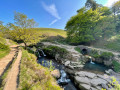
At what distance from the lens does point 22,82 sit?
3.26 m

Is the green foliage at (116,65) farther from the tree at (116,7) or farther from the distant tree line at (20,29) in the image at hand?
the tree at (116,7)

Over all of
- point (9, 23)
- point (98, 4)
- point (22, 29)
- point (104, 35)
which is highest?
point (98, 4)

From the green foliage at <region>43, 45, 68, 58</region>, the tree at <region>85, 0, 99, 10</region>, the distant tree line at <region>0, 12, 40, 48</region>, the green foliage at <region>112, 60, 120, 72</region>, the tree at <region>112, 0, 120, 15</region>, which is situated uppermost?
the tree at <region>85, 0, 99, 10</region>

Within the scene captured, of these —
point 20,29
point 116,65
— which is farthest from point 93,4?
point 20,29

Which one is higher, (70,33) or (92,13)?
(92,13)

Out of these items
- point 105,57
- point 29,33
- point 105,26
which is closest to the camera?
point 105,57

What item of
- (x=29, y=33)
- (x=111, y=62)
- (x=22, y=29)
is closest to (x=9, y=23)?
(x=22, y=29)

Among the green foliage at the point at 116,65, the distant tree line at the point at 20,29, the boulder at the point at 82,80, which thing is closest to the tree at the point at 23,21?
the distant tree line at the point at 20,29

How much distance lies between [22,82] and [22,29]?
11716 mm

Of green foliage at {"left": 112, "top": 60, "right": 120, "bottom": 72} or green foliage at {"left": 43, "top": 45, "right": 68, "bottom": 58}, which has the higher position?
green foliage at {"left": 43, "top": 45, "right": 68, "bottom": 58}

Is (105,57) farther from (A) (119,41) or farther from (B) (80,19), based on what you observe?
(B) (80,19)

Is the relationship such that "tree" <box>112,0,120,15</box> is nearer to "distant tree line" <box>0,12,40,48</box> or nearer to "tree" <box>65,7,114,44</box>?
"tree" <box>65,7,114,44</box>

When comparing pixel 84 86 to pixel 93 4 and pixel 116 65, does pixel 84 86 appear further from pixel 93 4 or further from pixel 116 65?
pixel 93 4

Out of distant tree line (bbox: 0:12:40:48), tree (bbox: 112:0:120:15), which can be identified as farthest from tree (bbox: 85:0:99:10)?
distant tree line (bbox: 0:12:40:48)
